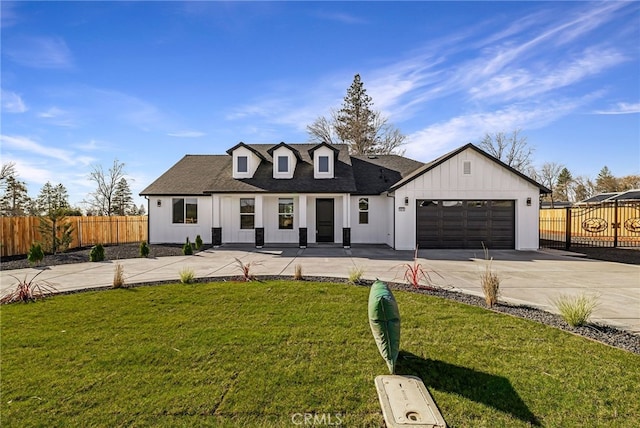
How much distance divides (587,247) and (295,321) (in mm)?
17858

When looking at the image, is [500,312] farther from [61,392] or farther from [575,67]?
[575,67]

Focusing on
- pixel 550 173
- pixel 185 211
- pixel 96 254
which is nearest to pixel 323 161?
pixel 185 211

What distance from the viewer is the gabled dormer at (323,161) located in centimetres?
1739

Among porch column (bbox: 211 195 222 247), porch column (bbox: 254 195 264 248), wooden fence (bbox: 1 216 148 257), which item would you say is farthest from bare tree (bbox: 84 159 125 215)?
porch column (bbox: 254 195 264 248)

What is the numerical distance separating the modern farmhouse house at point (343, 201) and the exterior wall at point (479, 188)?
48 mm

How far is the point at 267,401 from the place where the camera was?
3.20 meters

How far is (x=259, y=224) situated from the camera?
53.5 feet

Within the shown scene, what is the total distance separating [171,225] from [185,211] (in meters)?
1.17

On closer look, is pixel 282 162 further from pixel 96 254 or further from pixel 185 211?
pixel 96 254

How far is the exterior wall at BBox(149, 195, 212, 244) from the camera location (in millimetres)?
17938

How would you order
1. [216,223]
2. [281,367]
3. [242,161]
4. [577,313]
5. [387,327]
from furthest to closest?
[242,161]
[216,223]
[577,313]
[281,367]
[387,327]

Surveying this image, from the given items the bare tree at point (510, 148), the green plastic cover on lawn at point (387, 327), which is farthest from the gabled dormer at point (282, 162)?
the bare tree at point (510, 148)

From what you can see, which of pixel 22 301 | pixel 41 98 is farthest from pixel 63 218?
pixel 22 301

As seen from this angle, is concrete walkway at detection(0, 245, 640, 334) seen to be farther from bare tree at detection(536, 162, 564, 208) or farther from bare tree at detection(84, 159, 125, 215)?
bare tree at detection(536, 162, 564, 208)
